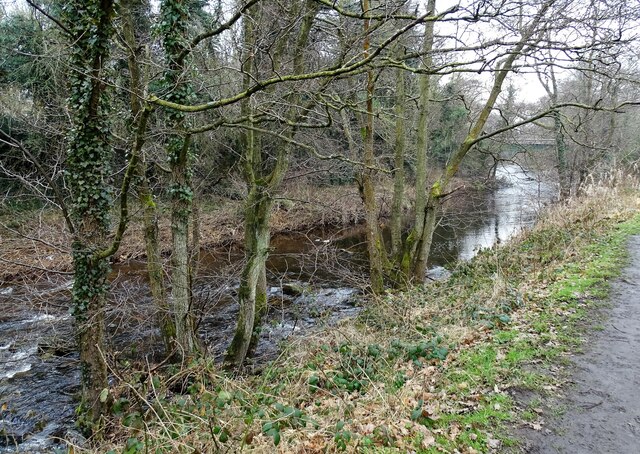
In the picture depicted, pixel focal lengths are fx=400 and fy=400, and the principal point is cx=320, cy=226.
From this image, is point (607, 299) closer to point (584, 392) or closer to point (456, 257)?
point (584, 392)

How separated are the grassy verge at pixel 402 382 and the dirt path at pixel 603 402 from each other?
0.20m

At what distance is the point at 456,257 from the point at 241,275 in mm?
9846

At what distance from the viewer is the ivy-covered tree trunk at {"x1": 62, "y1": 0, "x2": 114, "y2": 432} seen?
5.22 m

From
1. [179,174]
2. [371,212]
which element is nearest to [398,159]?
[371,212]

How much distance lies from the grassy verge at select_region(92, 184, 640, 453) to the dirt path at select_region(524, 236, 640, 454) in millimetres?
205

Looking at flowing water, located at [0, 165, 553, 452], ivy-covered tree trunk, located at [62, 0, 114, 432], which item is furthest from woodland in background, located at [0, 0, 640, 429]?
flowing water, located at [0, 165, 553, 452]

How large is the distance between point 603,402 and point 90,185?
21.3 ft

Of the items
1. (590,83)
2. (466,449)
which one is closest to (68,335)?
(466,449)

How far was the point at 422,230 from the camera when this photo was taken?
11070 millimetres

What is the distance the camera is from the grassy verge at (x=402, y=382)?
3551mm

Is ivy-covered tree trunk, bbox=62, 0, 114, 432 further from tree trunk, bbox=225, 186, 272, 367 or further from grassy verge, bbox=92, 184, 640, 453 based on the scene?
tree trunk, bbox=225, 186, 272, 367

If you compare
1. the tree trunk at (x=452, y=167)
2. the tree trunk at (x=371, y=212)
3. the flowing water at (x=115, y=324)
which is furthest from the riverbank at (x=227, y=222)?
the tree trunk at (x=452, y=167)

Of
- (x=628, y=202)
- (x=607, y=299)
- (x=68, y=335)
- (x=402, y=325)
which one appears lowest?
(x=68, y=335)

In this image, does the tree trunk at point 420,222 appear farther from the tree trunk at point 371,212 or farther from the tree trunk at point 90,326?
the tree trunk at point 90,326
